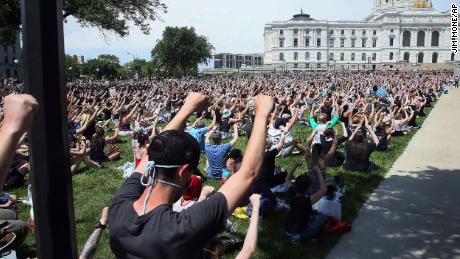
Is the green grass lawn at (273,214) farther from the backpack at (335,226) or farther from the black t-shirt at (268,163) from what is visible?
the black t-shirt at (268,163)

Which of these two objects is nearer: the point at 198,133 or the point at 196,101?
the point at 196,101

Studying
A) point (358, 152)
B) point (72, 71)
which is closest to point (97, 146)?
point (358, 152)

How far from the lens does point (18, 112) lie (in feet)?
4.85

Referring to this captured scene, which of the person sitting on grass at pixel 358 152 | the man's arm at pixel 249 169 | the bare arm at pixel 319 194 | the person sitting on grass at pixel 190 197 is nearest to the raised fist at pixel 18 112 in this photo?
the man's arm at pixel 249 169

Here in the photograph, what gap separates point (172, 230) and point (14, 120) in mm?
821

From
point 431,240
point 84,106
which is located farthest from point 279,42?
point 431,240

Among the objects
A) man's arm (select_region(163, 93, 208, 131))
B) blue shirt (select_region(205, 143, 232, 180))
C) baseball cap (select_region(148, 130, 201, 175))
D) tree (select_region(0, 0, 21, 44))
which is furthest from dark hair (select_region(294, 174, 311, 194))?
tree (select_region(0, 0, 21, 44))

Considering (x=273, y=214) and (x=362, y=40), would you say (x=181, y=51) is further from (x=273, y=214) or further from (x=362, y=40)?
(x=273, y=214)

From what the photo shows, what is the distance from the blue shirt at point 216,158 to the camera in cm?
845

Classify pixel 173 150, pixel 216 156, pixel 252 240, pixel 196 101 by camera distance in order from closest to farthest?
1. pixel 173 150
2. pixel 196 101
3. pixel 252 240
4. pixel 216 156

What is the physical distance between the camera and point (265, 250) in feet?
18.0

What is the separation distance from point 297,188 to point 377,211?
205cm

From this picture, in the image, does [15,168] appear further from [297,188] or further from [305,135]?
[305,135]

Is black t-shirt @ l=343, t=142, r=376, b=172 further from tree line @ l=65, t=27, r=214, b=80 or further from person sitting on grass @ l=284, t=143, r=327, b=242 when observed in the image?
tree line @ l=65, t=27, r=214, b=80
